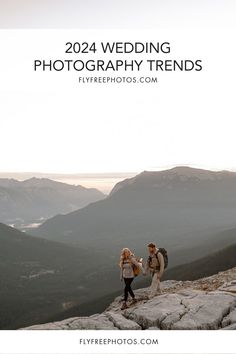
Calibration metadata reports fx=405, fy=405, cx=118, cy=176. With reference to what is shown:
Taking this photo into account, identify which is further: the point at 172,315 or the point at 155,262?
the point at 155,262

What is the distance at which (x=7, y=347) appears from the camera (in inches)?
596

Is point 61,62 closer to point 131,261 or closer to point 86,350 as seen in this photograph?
point 131,261

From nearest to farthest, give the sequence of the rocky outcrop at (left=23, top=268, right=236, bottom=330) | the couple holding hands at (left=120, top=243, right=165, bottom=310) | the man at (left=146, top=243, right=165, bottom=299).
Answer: the rocky outcrop at (left=23, top=268, right=236, bottom=330), the couple holding hands at (left=120, top=243, right=165, bottom=310), the man at (left=146, top=243, right=165, bottom=299)

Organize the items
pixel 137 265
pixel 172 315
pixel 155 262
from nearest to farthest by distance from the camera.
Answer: pixel 172 315
pixel 137 265
pixel 155 262

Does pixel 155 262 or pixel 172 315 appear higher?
pixel 155 262

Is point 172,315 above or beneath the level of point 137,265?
beneath

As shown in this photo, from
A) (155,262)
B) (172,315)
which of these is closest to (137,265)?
(155,262)

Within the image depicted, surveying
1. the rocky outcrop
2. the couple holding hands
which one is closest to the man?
the couple holding hands

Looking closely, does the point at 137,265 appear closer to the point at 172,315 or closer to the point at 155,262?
the point at 155,262

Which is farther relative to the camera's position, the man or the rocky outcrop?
the man

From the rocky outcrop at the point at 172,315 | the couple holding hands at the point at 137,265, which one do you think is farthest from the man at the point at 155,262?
the rocky outcrop at the point at 172,315

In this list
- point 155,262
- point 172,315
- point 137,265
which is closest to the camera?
point 172,315

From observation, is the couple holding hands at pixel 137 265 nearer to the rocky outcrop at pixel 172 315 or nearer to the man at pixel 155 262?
the man at pixel 155 262

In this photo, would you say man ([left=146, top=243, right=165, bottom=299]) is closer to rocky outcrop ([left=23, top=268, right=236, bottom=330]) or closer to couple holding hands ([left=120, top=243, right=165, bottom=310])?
couple holding hands ([left=120, top=243, right=165, bottom=310])
